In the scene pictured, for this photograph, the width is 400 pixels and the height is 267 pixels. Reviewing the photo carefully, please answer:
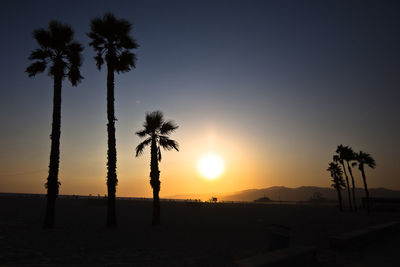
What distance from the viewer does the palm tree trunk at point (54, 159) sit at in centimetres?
1925

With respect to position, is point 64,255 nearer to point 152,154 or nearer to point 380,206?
point 152,154

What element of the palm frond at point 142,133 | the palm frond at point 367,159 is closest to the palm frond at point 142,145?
the palm frond at point 142,133

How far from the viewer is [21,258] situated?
411 inches

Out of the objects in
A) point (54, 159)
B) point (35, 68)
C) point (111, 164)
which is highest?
point (35, 68)

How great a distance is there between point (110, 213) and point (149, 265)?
11367mm

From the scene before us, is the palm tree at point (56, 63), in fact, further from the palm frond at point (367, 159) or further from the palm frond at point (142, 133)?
the palm frond at point (367, 159)

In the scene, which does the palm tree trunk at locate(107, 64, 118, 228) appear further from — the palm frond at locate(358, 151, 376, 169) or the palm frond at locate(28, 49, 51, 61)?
the palm frond at locate(358, 151, 376, 169)

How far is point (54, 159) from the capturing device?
20.0 metres

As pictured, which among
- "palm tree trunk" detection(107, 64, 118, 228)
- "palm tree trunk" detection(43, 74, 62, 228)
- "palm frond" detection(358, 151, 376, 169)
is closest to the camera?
"palm tree trunk" detection(43, 74, 62, 228)

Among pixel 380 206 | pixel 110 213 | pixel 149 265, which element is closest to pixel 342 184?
pixel 380 206

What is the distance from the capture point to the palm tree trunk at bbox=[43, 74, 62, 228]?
63.1 ft

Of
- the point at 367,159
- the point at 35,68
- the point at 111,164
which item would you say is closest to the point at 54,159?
the point at 111,164

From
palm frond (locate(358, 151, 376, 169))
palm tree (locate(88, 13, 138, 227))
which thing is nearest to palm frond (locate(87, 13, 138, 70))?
palm tree (locate(88, 13, 138, 227))

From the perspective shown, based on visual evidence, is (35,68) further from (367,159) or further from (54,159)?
(367,159)
